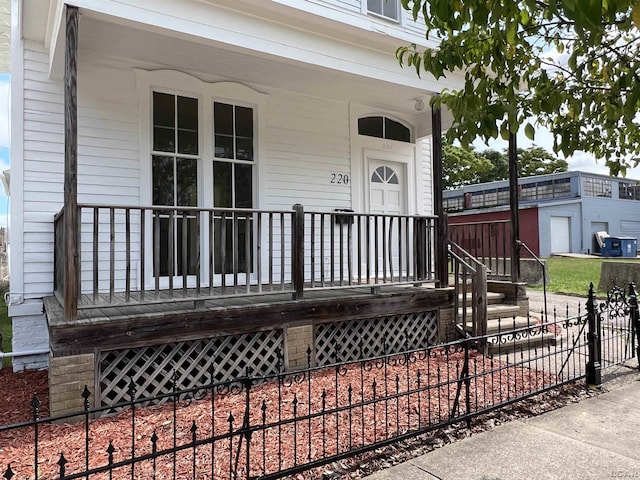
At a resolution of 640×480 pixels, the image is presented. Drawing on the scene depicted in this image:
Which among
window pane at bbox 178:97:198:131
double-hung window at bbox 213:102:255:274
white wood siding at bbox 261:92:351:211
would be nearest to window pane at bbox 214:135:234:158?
double-hung window at bbox 213:102:255:274

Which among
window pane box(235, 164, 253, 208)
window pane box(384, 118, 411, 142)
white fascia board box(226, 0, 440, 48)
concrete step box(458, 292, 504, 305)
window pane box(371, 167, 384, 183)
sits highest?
white fascia board box(226, 0, 440, 48)

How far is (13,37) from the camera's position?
17.7ft

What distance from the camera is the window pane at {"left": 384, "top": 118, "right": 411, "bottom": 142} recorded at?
812cm

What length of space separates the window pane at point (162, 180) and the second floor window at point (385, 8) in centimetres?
387

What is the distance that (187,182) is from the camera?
618 centimetres

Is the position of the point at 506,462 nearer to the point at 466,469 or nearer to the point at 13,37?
the point at 466,469

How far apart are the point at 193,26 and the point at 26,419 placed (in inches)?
157

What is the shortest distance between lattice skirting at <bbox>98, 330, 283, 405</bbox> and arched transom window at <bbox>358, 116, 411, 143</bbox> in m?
4.24

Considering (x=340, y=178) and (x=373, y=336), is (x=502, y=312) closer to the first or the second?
(x=373, y=336)

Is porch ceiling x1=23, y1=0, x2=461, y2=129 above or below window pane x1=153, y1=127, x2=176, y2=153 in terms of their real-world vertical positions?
above

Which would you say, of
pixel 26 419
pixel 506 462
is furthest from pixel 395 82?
pixel 26 419

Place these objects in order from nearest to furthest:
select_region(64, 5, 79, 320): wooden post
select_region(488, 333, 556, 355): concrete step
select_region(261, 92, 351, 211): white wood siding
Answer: select_region(64, 5, 79, 320): wooden post → select_region(488, 333, 556, 355): concrete step → select_region(261, 92, 351, 211): white wood siding

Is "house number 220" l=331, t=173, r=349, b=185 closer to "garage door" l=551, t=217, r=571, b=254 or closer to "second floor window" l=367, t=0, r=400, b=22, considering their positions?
"second floor window" l=367, t=0, r=400, b=22

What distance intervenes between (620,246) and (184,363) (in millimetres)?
27638
